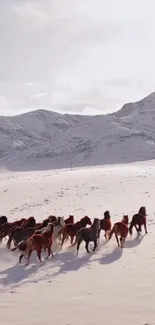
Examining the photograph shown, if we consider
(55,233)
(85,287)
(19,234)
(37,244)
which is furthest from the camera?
(55,233)

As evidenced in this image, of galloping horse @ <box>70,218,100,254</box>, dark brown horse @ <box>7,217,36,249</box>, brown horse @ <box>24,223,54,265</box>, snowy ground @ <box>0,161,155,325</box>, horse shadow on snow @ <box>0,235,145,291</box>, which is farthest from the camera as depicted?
dark brown horse @ <box>7,217,36,249</box>

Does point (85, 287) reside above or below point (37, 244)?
below

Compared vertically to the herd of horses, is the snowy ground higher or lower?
lower

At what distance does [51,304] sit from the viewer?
7.78 meters

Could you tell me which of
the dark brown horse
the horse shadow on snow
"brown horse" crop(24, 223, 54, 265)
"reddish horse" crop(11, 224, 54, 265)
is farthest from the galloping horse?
the dark brown horse

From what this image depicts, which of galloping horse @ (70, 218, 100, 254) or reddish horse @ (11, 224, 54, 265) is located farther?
galloping horse @ (70, 218, 100, 254)

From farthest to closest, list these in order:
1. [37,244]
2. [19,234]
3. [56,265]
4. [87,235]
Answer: [19,234], [87,235], [37,244], [56,265]

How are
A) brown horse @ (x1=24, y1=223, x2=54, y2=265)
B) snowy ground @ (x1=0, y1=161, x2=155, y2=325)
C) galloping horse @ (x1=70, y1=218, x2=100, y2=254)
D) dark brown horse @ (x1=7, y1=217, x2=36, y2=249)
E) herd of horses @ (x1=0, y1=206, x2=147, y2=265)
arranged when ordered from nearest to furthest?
1. snowy ground @ (x1=0, y1=161, x2=155, y2=325)
2. brown horse @ (x1=24, y1=223, x2=54, y2=265)
3. herd of horses @ (x1=0, y1=206, x2=147, y2=265)
4. galloping horse @ (x1=70, y1=218, x2=100, y2=254)
5. dark brown horse @ (x1=7, y1=217, x2=36, y2=249)

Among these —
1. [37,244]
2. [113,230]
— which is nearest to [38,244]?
[37,244]

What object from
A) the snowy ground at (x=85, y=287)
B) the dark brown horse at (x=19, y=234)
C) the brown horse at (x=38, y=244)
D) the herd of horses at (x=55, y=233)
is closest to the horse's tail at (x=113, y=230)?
the herd of horses at (x=55, y=233)

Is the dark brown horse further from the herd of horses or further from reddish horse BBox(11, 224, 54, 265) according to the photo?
reddish horse BBox(11, 224, 54, 265)

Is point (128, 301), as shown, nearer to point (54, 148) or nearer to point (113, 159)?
point (113, 159)

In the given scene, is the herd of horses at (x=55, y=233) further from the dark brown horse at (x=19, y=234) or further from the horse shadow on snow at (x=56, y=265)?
the horse shadow on snow at (x=56, y=265)

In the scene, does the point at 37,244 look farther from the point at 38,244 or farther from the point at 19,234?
the point at 19,234
